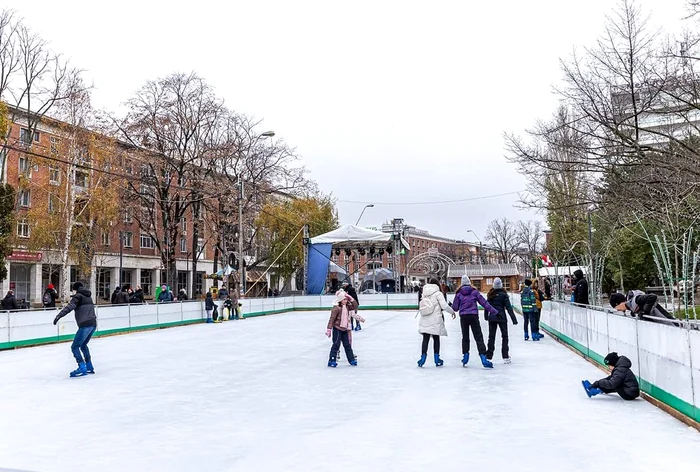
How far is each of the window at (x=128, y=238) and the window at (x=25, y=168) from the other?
1145 cm

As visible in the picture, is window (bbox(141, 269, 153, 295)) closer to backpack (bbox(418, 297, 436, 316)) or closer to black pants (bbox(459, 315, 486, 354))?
backpack (bbox(418, 297, 436, 316))

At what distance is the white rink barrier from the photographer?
1620 centimetres

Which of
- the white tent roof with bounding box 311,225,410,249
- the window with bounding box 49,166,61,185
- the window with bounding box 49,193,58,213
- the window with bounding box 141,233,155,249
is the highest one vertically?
the window with bounding box 49,166,61,185

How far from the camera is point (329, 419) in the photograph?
6871 millimetres

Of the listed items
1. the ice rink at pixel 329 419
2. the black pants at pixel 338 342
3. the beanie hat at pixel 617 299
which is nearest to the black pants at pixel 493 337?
the ice rink at pixel 329 419

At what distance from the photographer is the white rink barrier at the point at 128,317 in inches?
638

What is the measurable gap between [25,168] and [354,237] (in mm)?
20645

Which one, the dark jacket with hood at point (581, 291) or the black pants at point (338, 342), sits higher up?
the dark jacket with hood at point (581, 291)

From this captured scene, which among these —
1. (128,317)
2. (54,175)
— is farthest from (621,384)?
(54,175)

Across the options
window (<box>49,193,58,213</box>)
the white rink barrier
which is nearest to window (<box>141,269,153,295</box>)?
window (<box>49,193,58,213</box>)

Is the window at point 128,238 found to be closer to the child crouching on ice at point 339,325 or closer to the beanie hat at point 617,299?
the child crouching on ice at point 339,325

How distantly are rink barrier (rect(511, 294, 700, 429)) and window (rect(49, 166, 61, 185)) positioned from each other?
105 ft

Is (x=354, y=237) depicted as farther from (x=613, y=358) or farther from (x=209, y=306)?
(x=613, y=358)

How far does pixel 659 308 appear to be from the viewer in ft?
29.0
